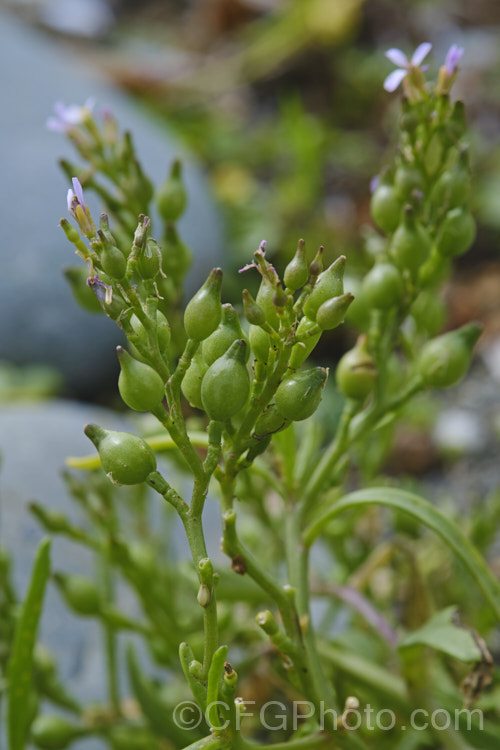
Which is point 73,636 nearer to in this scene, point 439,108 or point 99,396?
point 439,108

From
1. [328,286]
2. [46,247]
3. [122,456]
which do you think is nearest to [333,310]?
[328,286]

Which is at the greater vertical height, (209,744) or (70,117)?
(70,117)

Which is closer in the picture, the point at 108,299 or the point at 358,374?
the point at 108,299

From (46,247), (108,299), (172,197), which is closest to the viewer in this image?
(108,299)

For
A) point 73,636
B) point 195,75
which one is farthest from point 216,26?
point 73,636

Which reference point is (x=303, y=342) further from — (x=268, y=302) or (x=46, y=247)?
(x=46, y=247)

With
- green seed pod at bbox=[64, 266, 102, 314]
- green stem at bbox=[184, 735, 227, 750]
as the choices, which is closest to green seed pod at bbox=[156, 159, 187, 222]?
green seed pod at bbox=[64, 266, 102, 314]

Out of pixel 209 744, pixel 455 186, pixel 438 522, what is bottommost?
pixel 209 744

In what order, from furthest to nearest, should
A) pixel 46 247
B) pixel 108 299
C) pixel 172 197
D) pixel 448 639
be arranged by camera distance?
pixel 46 247 < pixel 172 197 < pixel 448 639 < pixel 108 299
